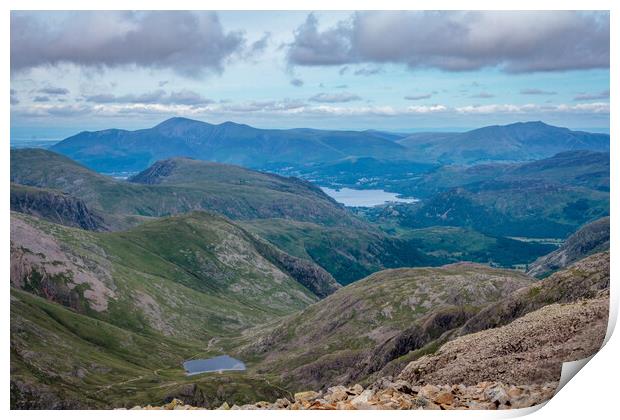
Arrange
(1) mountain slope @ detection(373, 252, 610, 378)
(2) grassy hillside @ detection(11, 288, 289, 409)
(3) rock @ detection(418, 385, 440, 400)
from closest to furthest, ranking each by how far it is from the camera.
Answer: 1. (3) rock @ detection(418, 385, 440, 400)
2. (1) mountain slope @ detection(373, 252, 610, 378)
3. (2) grassy hillside @ detection(11, 288, 289, 409)

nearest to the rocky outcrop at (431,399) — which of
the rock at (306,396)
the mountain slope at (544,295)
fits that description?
the rock at (306,396)

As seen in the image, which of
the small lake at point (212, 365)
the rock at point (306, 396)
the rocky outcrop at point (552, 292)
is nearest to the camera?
the rock at point (306, 396)

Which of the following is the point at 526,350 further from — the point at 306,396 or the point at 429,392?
the point at 306,396

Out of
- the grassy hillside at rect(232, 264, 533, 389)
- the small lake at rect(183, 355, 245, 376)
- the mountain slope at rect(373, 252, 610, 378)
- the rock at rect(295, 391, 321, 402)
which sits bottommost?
the small lake at rect(183, 355, 245, 376)

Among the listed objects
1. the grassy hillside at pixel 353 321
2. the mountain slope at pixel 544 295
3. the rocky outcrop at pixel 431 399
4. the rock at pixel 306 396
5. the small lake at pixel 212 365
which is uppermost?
the rocky outcrop at pixel 431 399

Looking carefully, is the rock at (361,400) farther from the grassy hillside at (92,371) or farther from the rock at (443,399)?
the grassy hillside at (92,371)

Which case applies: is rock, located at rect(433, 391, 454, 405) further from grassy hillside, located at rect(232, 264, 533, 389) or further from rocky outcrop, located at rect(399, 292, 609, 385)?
grassy hillside, located at rect(232, 264, 533, 389)

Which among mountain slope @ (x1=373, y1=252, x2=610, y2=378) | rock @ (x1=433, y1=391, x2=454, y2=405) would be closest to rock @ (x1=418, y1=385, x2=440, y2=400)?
rock @ (x1=433, y1=391, x2=454, y2=405)

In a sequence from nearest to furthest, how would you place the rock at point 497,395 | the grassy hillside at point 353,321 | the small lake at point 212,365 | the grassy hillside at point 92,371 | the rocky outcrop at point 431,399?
the rocky outcrop at point 431,399 → the rock at point 497,395 → the grassy hillside at point 92,371 → the grassy hillside at point 353,321 → the small lake at point 212,365

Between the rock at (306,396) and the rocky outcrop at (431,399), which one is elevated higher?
the rocky outcrop at (431,399)
